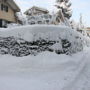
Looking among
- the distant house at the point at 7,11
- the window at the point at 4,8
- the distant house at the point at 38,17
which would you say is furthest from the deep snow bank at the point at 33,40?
the distant house at the point at 38,17

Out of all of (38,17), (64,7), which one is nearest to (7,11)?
(38,17)

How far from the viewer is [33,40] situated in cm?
999

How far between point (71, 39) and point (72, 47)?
0.42 m

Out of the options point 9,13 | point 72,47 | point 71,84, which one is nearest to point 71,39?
point 72,47

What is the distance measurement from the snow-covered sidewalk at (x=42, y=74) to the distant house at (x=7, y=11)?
22072mm

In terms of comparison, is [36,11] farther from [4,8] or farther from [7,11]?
[4,8]

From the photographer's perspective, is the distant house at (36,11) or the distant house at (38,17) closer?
the distant house at (38,17)

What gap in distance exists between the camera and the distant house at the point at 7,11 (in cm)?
3099

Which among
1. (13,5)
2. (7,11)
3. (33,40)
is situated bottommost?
(33,40)

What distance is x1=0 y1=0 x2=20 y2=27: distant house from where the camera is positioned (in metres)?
31.0

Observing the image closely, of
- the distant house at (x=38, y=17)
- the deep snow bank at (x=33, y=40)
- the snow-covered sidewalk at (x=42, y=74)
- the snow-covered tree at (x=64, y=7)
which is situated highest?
the snow-covered tree at (x=64, y=7)

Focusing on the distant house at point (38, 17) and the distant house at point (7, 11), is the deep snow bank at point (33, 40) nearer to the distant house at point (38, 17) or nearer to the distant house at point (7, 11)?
the distant house at point (7, 11)

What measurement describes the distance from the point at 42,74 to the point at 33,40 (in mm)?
2326

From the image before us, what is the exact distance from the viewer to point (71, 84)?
699 centimetres
